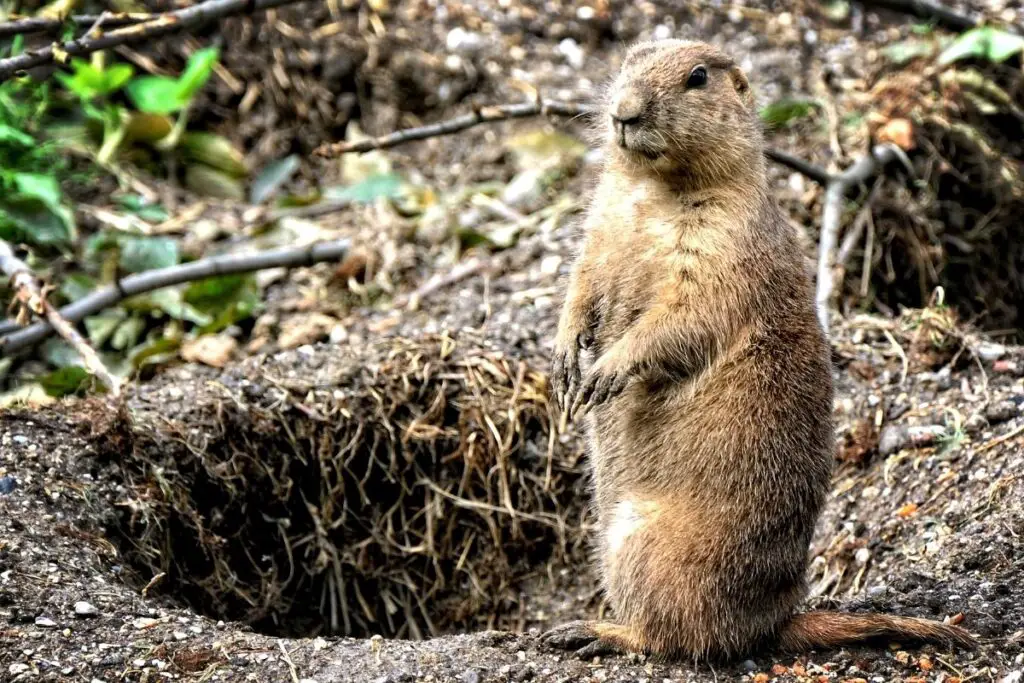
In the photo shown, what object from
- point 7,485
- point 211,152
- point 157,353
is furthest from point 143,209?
point 7,485

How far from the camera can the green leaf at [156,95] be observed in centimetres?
745

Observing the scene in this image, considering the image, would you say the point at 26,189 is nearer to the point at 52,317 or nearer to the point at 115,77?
the point at 115,77

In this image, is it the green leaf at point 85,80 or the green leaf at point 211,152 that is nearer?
the green leaf at point 85,80

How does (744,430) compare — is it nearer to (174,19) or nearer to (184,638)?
(184,638)

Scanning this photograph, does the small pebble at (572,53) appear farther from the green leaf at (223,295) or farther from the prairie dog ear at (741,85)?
the prairie dog ear at (741,85)

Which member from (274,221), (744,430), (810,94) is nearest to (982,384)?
(744,430)

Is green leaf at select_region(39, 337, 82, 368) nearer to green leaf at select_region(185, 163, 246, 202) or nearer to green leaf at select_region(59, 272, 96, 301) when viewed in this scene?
green leaf at select_region(59, 272, 96, 301)

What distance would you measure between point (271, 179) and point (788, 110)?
327cm

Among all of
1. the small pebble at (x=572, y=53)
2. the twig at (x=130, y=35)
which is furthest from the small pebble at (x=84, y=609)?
the small pebble at (x=572, y=53)

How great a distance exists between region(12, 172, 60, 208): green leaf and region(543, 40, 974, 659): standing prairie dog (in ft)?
11.5

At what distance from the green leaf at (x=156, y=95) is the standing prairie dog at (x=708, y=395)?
4.21 metres

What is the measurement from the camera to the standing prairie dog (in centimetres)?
378

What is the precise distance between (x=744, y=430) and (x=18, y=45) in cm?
382

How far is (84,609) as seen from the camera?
375cm
